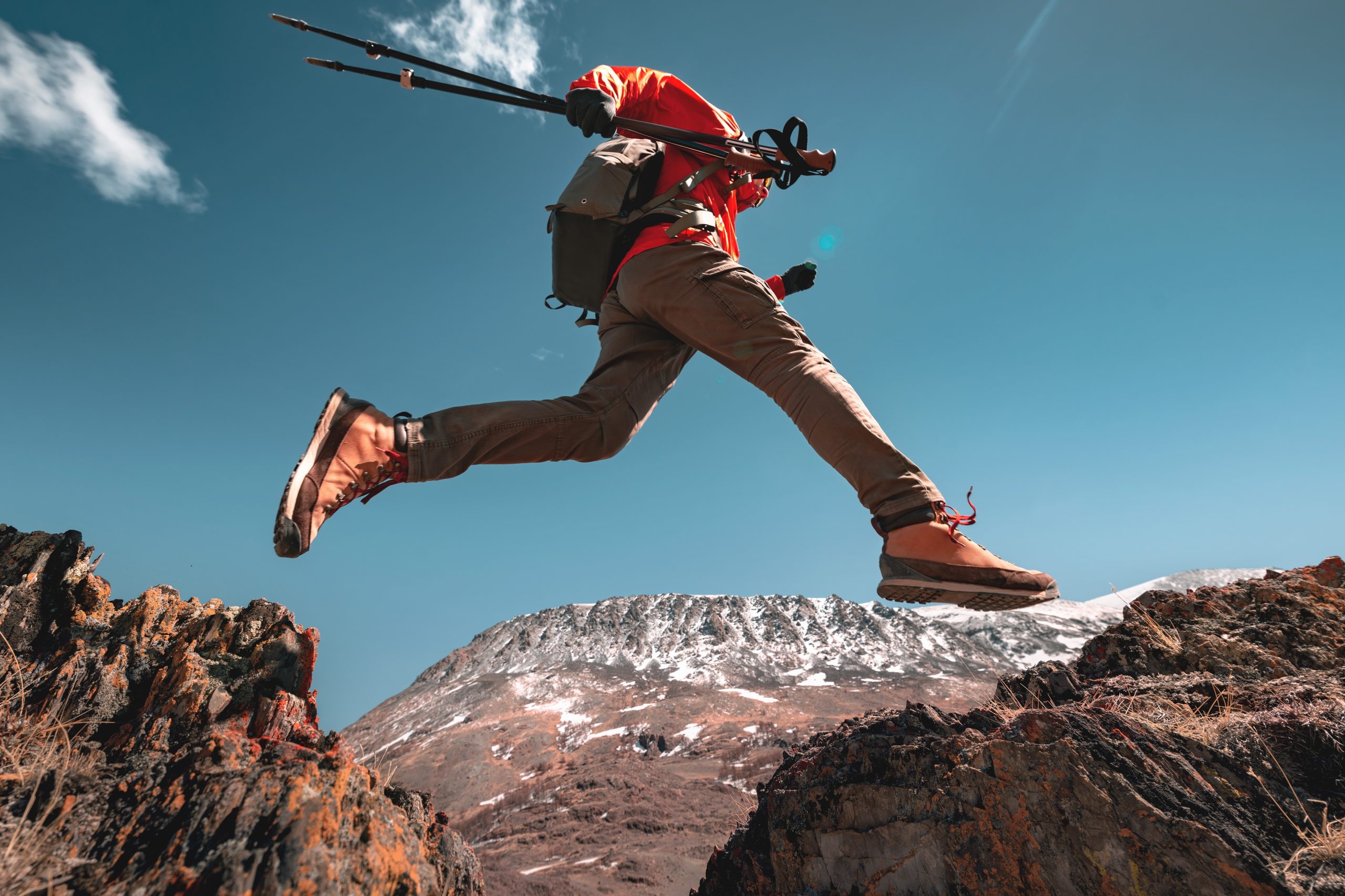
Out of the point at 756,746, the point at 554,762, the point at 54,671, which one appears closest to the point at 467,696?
the point at 554,762

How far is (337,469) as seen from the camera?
204cm

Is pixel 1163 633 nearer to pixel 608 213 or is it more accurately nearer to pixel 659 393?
pixel 659 393

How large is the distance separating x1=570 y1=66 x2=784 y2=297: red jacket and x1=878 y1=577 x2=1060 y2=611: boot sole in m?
1.80

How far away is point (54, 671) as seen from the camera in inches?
75.0

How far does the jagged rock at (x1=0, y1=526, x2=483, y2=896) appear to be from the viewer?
1.11 metres

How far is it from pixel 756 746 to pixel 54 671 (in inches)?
704

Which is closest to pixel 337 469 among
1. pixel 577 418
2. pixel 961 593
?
pixel 577 418

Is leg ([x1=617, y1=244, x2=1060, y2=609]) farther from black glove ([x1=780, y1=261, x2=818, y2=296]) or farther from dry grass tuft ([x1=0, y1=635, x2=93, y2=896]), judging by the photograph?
dry grass tuft ([x1=0, y1=635, x2=93, y2=896])

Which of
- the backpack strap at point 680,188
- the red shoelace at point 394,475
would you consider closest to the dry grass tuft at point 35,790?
the red shoelace at point 394,475

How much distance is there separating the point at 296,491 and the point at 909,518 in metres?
2.13

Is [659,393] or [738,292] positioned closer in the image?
[738,292]

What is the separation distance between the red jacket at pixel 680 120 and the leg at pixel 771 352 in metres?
0.31

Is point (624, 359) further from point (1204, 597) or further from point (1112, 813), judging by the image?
point (1204, 597)

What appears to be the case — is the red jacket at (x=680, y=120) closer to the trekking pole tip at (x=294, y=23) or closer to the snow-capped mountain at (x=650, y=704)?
the trekking pole tip at (x=294, y=23)
